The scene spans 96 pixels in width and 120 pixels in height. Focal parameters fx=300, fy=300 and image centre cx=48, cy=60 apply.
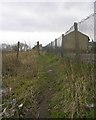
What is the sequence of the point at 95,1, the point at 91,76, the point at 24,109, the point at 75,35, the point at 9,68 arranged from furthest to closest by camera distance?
the point at 9,68
the point at 75,35
the point at 95,1
the point at 91,76
the point at 24,109

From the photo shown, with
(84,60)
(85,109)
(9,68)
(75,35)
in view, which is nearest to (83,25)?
(75,35)

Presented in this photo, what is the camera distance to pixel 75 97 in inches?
213

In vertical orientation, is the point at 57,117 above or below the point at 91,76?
below

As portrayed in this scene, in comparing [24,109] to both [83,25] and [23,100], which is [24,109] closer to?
[23,100]

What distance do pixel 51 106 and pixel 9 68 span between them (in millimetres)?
6341

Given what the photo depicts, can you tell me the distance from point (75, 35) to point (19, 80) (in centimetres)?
271

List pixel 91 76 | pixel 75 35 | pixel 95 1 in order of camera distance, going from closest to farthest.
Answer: pixel 91 76, pixel 95 1, pixel 75 35

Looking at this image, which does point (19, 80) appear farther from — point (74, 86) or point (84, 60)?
point (74, 86)

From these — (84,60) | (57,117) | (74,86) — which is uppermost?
(84,60)

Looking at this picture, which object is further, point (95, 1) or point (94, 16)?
point (94, 16)

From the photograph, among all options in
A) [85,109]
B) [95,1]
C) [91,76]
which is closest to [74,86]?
[91,76]

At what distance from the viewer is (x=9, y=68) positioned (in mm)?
12094

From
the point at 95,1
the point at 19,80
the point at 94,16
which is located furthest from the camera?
the point at 19,80

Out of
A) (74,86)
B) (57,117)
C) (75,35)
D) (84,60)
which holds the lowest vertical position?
(57,117)
